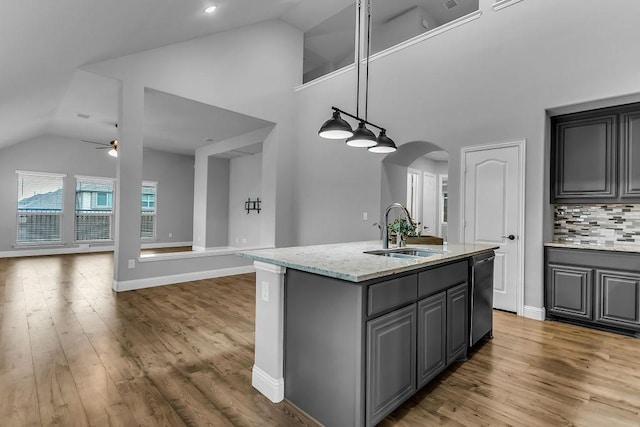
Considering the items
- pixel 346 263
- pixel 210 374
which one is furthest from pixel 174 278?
pixel 346 263

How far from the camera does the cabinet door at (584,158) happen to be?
350 cm

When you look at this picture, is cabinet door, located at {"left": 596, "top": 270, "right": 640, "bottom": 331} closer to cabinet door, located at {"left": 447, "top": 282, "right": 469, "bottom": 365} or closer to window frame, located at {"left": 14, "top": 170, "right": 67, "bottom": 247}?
cabinet door, located at {"left": 447, "top": 282, "right": 469, "bottom": 365}

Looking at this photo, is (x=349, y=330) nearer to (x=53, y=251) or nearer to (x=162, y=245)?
(x=53, y=251)

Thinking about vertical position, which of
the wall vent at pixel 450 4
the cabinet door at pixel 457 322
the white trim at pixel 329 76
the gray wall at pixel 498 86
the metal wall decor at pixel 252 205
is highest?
the wall vent at pixel 450 4

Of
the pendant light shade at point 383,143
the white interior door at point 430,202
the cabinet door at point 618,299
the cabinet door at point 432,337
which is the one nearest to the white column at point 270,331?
the cabinet door at point 432,337

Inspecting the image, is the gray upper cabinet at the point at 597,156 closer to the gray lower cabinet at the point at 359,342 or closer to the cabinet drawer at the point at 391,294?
the gray lower cabinet at the point at 359,342

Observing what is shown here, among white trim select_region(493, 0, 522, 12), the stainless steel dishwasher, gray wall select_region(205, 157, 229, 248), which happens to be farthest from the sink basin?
gray wall select_region(205, 157, 229, 248)

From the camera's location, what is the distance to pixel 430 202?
8.80m

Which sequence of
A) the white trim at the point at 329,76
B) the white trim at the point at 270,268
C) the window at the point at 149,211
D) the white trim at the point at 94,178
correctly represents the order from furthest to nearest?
the window at the point at 149,211
the white trim at the point at 94,178
the white trim at the point at 329,76
the white trim at the point at 270,268

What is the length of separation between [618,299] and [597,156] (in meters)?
1.50

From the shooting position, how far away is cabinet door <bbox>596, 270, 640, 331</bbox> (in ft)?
10.5

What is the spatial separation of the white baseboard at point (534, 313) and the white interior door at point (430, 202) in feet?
15.8

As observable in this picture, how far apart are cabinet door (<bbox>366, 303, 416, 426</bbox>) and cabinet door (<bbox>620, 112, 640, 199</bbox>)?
3052mm

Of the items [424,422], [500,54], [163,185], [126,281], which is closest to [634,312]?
[424,422]
